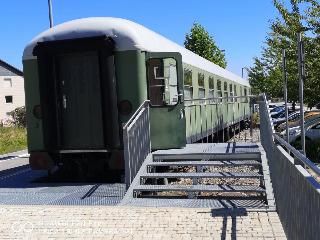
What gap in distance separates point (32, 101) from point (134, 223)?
14.3 feet

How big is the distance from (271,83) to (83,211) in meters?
38.8

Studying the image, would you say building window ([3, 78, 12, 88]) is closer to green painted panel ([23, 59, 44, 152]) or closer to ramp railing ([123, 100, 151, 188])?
green painted panel ([23, 59, 44, 152])

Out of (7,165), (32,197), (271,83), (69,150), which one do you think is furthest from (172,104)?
(271,83)

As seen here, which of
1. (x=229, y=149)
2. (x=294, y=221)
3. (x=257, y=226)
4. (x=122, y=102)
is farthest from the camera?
(x=229, y=149)

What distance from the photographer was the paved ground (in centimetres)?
631

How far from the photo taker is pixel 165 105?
32.3ft

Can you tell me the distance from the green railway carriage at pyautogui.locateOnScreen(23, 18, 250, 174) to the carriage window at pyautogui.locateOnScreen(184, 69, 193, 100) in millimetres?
1509

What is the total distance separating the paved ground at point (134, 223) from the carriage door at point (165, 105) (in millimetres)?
2653

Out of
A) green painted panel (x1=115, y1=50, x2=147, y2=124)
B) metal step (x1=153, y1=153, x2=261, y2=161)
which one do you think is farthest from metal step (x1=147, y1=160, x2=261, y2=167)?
green painted panel (x1=115, y1=50, x2=147, y2=124)

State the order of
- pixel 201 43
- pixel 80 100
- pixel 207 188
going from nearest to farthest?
pixel 207 188 < pixel 80 100 < pixel 201 43

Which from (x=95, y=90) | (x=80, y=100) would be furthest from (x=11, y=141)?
(x=95, y=90)

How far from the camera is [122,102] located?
9.58 m

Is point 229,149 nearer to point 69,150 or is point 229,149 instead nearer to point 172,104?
point 172,104

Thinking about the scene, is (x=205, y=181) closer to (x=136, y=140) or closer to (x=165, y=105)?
(x=165, y=105)
